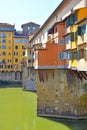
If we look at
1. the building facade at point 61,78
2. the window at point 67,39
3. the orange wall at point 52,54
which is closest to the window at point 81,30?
the building facade at point 61,78

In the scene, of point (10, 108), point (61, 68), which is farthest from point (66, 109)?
point (10, 108)

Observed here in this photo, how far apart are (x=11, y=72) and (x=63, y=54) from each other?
41419 millimetres

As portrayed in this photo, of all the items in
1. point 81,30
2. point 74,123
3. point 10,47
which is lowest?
point 74,123

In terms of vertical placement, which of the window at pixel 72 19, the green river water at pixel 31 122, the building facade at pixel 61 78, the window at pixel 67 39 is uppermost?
the window at pixel 72 19

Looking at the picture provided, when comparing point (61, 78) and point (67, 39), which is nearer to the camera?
point (67, 39)

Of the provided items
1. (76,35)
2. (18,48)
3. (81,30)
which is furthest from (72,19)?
(18,48)

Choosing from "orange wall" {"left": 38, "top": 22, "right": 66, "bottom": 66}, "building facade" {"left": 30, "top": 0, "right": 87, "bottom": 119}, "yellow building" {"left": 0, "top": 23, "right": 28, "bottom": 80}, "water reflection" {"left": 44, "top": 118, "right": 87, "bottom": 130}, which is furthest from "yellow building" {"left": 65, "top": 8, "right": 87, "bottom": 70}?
"yellow building" {"left": 0, "top": 23, "right": 28, "bottom": 80}

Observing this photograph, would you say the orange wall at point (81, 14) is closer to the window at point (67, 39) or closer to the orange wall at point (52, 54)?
the window at point (67, 39)

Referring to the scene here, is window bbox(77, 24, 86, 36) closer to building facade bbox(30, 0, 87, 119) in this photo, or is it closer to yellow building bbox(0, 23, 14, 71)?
building facade bbox(30, 0, 87, 119)

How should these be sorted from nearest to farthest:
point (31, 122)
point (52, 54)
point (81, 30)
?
point (81, 30) < point (52, 54) < point (31, 122)

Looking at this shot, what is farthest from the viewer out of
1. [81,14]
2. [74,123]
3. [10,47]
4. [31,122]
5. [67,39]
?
[10,47]

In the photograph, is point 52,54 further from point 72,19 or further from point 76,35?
point 76,35

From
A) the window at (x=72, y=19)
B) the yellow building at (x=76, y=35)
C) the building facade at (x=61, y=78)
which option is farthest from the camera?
the building facade at (x=61, y=78)

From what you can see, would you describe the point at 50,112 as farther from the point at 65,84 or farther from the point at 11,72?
the point at 11,72
